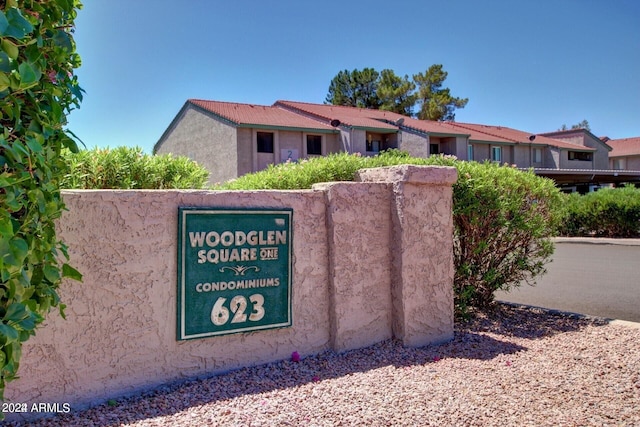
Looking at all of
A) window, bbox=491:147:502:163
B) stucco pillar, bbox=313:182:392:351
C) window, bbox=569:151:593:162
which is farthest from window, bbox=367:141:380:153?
stucco pillar, bbox=313:182:392:351

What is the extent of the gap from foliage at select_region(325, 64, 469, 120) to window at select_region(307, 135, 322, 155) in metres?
15.9

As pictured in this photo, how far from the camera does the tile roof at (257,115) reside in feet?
90.8

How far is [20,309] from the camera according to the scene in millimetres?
1820

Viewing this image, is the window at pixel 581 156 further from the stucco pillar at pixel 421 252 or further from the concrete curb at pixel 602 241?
the stucco pillar at pixel 421 252

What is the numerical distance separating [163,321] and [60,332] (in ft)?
2.22

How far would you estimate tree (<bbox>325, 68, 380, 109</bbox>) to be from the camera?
1789 inches

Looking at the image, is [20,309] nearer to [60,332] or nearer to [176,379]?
[60,332]

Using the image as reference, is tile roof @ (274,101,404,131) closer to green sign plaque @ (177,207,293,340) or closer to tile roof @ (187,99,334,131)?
tile roof @ (187,99,334,131)

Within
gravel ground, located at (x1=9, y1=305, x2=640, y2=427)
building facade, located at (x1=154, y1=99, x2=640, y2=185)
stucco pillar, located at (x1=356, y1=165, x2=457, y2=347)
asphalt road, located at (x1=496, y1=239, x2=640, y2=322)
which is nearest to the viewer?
gravel ground, located at (x1=9, y1=305, x2=640, y2=427)

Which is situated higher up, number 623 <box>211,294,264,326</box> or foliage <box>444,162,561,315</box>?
foliage <box>444,162,561,315</box>

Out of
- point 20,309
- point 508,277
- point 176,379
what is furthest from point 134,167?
point 508,277

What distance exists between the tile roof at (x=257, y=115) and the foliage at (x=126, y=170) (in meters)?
21.1

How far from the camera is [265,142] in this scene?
1126 inches

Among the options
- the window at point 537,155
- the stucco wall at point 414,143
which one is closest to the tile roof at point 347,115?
the stucco wall at point 414,143
